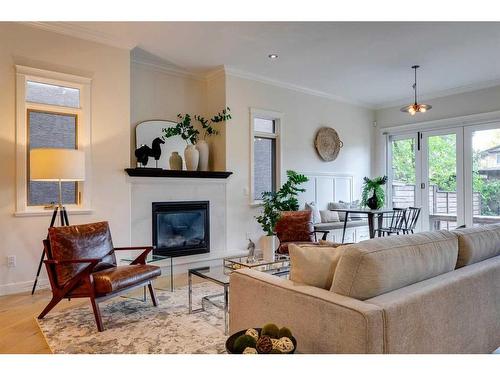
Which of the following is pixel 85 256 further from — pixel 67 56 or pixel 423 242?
pixel 423 242

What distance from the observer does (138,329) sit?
2.80m

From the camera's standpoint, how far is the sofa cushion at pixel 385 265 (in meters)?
1.56

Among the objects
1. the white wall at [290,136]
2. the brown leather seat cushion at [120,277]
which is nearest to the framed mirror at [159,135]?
the white wall at [290,136]

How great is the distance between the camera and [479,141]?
627 cm

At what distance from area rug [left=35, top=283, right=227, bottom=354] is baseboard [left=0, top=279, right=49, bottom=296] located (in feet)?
2.85

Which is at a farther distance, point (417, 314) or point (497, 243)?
point (497, 243)

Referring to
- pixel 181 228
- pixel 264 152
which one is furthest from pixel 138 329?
pixel 264 152

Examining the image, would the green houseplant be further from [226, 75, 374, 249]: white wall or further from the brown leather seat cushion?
the brown leather seat cushion

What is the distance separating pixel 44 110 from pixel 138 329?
2677mm

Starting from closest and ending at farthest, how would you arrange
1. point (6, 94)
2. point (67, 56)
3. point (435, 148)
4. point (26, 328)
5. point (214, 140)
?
Result: point (26, 328) < point (6, 94) < point (67, 56) < point (214, 140) < point (435, 148)

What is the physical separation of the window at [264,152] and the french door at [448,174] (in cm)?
302

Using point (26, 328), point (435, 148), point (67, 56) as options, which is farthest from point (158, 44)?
point (435, 148)

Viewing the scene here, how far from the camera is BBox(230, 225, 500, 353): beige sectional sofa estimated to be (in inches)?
55.8
